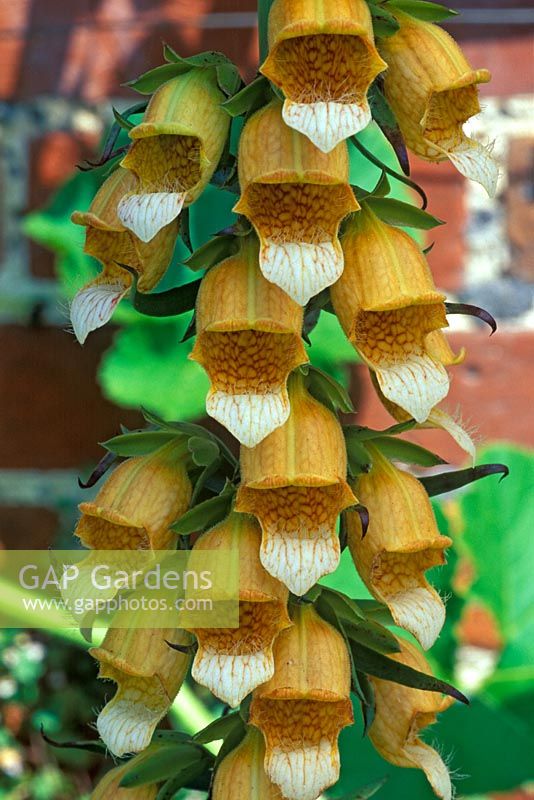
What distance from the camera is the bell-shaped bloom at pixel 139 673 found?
43 centimetres

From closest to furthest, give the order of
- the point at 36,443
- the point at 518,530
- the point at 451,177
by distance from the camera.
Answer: the point at 518,530 < the point at 451,177 < the point at 36,443

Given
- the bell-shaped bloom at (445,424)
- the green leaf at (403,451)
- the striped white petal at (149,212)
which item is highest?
the striped white petal at (149,212)

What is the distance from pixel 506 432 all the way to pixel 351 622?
0.58 m

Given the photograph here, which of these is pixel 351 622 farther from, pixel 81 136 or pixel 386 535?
pixel 81 136

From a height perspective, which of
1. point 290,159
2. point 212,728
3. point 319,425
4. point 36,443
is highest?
point 290,159

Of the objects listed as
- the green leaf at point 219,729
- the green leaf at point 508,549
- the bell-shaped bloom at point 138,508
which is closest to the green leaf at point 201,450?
the bell-shaped bloom at point 138,508

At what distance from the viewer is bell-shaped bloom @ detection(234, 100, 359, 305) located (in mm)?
374

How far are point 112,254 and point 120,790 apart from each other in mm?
247

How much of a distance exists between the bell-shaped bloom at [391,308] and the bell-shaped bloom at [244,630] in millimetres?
89

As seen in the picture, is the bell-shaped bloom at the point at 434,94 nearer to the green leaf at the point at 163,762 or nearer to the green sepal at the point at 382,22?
the green sepal at the point at 382,22

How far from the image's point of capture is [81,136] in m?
1.00

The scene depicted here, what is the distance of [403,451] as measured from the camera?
459mm

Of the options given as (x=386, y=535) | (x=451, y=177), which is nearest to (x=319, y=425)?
(x=386, y=535)

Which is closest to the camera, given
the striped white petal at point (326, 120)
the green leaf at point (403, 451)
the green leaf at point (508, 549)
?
the striped white petal at point (326, 120)
